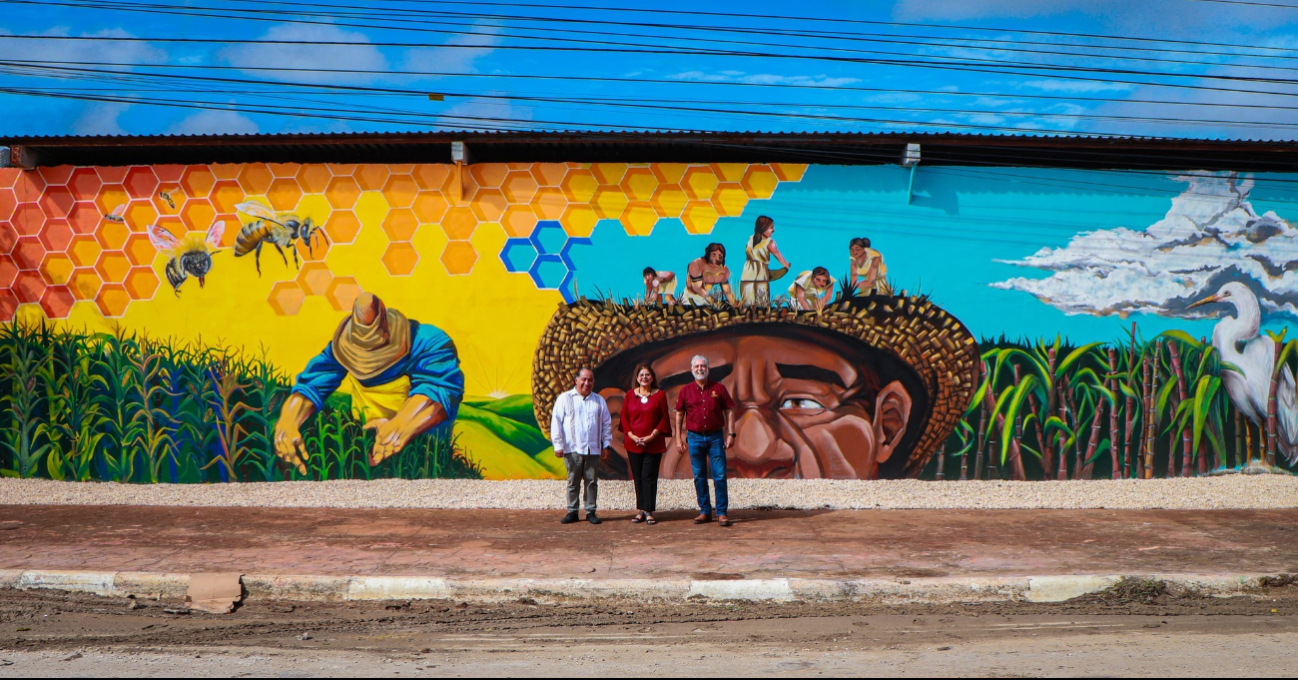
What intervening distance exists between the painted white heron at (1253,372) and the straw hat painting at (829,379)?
292cm

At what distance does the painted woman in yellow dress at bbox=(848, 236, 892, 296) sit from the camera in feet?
34.3

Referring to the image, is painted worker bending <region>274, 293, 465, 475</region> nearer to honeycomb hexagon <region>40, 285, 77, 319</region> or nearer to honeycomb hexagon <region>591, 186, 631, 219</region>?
honeycomb hexagon <region>591, 186, 631, 219</region>

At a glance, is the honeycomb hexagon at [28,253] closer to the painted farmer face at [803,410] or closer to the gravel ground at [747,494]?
the gravel ground at [747,494]

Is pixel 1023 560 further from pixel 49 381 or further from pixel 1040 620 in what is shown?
pixel 49 381

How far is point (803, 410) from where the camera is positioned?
33.9 ft

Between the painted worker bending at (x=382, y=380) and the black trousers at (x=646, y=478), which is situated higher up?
the painted worker bending at (x=382, y=380)

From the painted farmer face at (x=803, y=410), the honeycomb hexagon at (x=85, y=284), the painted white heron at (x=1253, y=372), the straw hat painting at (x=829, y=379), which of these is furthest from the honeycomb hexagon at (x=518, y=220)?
the painted white heron at (x=1253, y=372)

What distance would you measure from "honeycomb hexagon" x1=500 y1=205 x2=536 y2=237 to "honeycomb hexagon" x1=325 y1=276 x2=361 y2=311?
1.88m

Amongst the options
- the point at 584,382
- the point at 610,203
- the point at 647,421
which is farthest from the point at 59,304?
the point at 647,421

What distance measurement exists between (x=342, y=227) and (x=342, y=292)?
0.76 m

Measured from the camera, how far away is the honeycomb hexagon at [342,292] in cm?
1060

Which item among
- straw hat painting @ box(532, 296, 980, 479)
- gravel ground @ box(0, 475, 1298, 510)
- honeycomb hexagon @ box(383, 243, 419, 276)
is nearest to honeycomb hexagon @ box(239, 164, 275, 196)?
honeycomb hexagon @ box(383, 243, 419, 276)

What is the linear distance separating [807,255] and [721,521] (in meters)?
3.56

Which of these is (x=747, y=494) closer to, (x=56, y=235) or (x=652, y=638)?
(x=652, y=638)
